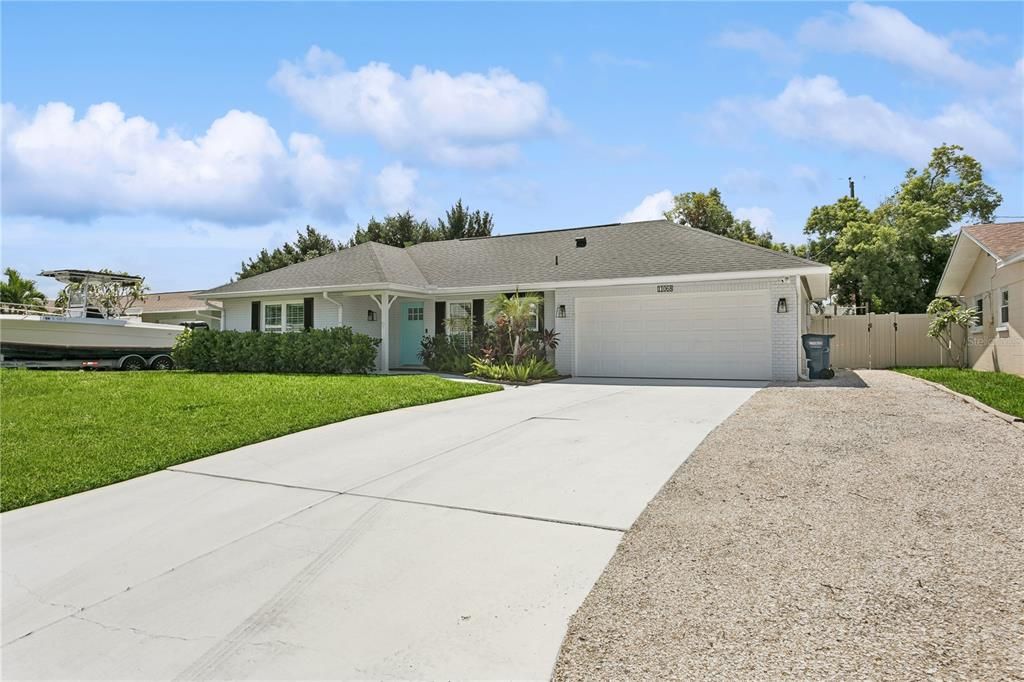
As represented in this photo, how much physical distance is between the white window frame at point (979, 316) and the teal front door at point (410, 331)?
1568 centimetres

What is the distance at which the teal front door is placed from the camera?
18.4 meters

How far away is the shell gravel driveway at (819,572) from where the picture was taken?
8.32ft

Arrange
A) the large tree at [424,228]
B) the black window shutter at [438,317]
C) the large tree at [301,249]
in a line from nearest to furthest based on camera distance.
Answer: the black window shutter at [438,317], the large tree at [424,228], the large tree at [301,249]

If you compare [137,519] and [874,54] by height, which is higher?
[874,54]

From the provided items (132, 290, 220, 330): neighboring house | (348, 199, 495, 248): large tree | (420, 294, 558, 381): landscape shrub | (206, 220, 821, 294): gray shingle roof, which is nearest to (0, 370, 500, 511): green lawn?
(420, 294, 558, 381): landscape shrub

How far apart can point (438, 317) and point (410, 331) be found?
4.16 ft

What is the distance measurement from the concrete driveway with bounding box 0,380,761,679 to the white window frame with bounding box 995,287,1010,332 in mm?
12251

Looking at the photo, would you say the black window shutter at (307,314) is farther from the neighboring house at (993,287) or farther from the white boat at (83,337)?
the neighboring house at (993,287)

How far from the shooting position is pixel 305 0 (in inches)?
382

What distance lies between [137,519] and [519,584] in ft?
11.5

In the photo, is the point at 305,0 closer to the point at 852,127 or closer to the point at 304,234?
the point at 852,127

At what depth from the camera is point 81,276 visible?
59.6 feet

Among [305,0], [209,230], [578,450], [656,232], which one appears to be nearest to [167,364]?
[209,230]

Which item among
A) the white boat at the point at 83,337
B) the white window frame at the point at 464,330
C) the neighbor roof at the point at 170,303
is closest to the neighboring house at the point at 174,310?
the neighbor roof at the point at 170,303
